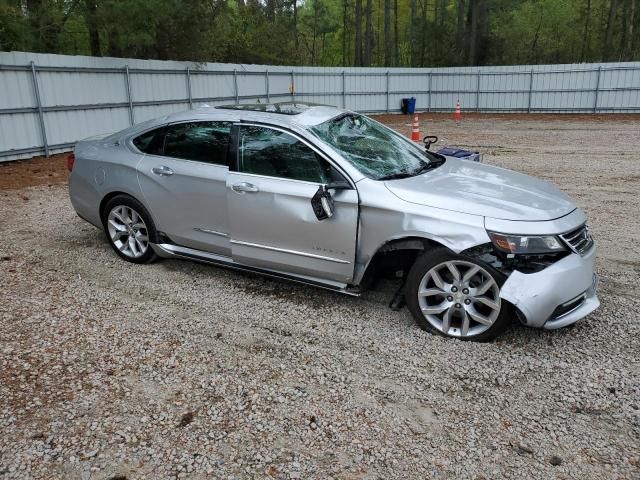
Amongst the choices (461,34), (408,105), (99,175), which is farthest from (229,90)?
(461,34)

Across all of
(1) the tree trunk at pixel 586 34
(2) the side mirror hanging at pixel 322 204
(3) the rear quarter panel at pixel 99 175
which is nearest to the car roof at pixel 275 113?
(3) the rear quarter panel at pixel 99 175

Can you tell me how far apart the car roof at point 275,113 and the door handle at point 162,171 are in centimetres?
48

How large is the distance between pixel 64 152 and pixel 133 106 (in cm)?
242

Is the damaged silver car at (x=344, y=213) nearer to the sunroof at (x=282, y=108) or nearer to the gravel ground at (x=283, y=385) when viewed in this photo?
the sunroof at (x=282, y=108)

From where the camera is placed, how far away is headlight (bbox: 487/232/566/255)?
11.6 feet

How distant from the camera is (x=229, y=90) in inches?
712

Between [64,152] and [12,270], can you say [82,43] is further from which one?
[12,270]

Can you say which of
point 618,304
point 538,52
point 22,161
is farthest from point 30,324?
point 538,52

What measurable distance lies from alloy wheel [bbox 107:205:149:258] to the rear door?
1.07 feet

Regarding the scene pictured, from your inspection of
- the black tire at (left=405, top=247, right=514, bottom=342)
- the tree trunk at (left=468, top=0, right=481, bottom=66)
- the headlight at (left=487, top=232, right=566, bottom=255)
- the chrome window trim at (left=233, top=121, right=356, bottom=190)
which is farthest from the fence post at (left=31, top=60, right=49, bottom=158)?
the tree trunk at (left=468, top=0, right=481, bottom=66)

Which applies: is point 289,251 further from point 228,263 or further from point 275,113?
point 275,113

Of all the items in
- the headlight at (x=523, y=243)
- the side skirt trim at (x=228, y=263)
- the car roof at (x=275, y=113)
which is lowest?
the side skirt trim at (x=228, y=263)

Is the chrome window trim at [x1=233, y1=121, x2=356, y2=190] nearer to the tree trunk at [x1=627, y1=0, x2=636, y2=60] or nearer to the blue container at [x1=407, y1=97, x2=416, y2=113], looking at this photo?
the blue container at [x1=407, y1=97, x2=416, y2=113]

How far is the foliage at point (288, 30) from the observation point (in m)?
13.1
